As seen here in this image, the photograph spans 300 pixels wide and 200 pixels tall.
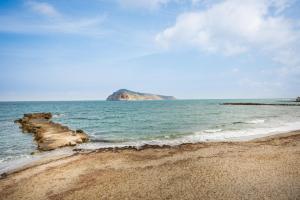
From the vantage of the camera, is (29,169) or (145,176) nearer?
(145,176)

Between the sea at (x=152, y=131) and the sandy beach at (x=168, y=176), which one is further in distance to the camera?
the sea at (x=152, y=131)

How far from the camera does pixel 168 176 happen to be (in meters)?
12.5

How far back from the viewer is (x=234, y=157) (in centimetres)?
1541

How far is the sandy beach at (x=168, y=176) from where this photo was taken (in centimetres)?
1058

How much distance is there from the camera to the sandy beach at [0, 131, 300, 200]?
10.6 metres

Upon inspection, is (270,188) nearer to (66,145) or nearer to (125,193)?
(125,193)

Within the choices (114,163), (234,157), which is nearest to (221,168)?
(234,157)

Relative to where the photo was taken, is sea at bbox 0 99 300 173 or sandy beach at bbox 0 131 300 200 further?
sea at bbox 0 99 300 173

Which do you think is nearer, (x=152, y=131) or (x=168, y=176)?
(x=168, y=176)

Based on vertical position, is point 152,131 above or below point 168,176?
below

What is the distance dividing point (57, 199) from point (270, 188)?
333 inches

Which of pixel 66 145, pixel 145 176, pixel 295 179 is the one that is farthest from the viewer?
pixel 66 145

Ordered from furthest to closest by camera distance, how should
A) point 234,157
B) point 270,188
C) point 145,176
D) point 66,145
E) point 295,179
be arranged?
point 66,145, point 234,157, point 145,176, point 295,179, point 270,188

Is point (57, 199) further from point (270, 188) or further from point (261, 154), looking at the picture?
point (261, 154)
